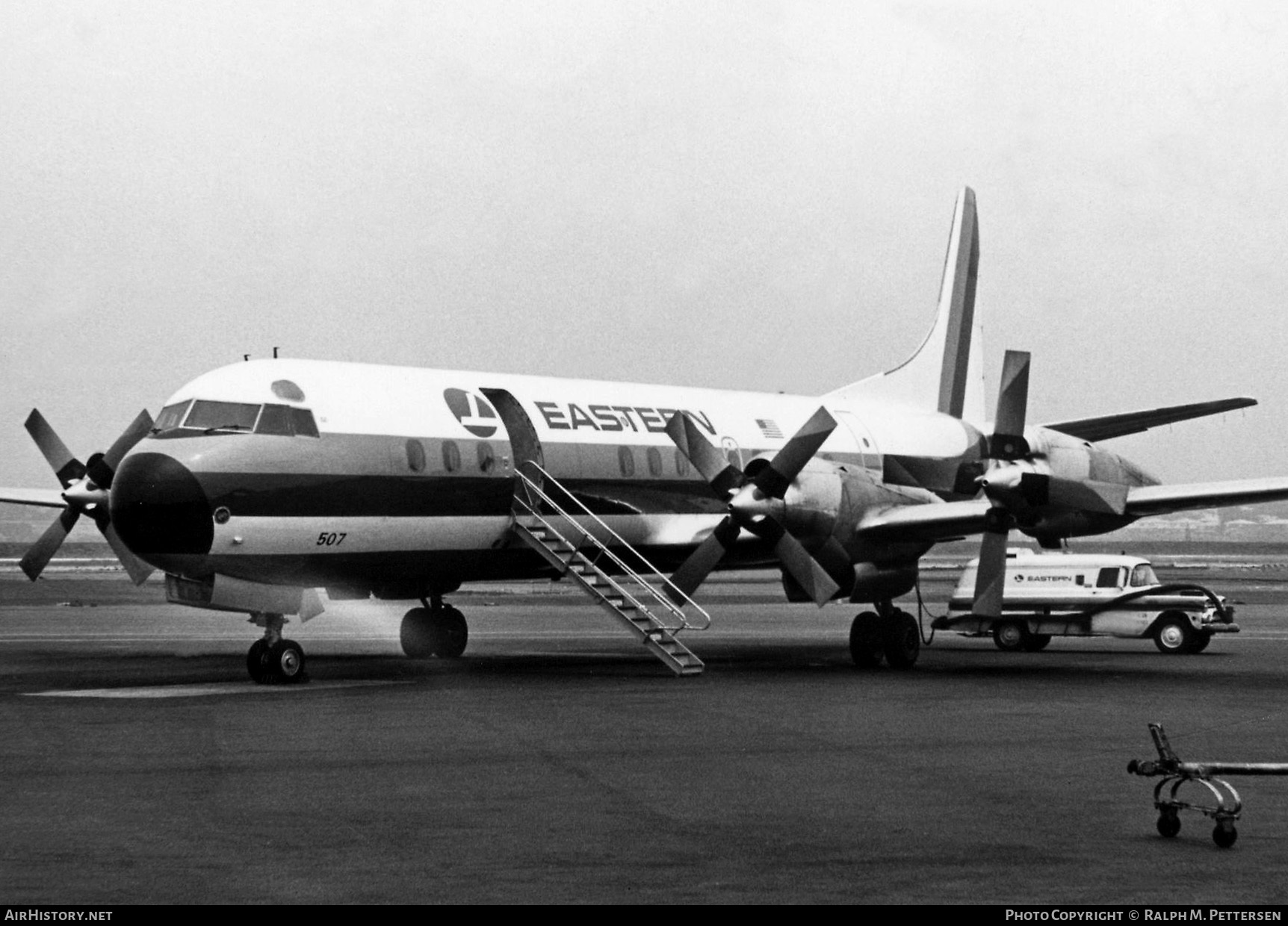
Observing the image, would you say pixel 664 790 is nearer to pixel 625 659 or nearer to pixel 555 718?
pixel 555 718

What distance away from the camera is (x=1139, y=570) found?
32.0 meters

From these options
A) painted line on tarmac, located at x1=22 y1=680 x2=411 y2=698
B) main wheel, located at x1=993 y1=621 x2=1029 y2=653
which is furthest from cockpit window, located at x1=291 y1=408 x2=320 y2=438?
main wheel, located at x1=993 y1=621 x2=1029 y2=653

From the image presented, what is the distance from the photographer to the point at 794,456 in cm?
2470

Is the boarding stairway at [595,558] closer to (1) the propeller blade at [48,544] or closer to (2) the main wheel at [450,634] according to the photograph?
(2) the main wheel at [450,634]

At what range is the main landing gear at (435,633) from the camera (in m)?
27.3

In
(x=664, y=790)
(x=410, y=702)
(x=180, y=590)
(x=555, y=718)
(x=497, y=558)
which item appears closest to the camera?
(x=664, y=790)

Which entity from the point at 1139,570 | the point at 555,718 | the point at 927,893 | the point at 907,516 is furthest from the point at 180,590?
the point at 1139,570

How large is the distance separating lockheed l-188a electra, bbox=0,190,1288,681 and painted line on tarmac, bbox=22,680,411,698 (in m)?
0.44

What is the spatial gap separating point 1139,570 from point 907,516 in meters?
9.08

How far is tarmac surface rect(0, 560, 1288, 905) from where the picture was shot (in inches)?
361

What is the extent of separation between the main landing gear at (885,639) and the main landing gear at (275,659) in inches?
360

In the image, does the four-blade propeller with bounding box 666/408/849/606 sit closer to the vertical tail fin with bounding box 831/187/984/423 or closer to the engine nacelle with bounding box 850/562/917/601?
the engine nacelle with bounding box 850/562/917/601

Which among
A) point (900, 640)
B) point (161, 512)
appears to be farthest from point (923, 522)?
point (161, 512)

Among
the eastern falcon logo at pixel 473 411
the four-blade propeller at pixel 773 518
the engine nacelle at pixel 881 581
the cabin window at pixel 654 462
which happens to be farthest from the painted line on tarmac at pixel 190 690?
the engine nacelle at pixel 881 581
